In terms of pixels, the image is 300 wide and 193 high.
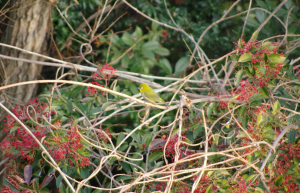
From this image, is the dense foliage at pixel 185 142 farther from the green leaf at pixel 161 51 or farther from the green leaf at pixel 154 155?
the green leaf at pixel 161 51

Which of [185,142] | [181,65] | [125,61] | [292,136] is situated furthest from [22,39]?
[292,136]

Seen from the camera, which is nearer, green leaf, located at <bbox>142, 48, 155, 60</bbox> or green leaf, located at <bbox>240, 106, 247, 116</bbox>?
green leaf, located at <bbox>240, 106, 247, 116</bbox>

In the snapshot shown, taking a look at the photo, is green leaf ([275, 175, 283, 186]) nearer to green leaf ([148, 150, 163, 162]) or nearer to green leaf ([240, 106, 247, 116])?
green leaf ([240, 106, 247, 116])

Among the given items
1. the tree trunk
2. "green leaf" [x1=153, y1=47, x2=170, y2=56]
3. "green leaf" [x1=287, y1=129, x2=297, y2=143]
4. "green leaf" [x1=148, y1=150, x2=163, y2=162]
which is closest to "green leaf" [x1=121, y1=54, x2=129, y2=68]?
"green leaf" [x1=153, y1=47, x2=170, y2=56]

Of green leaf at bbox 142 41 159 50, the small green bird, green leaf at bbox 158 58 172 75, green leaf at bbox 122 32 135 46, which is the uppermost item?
green leaf at bbox 122 32 135 46

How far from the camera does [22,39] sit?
7.34ft

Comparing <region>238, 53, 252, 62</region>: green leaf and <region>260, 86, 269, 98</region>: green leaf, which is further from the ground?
<region>238, 53, 252, 62</region>: green leaf

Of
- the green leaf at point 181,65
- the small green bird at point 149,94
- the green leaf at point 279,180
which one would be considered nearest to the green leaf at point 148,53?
the green leaf at point 181,65

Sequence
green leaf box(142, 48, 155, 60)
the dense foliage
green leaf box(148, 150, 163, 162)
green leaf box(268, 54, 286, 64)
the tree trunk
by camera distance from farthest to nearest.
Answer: green leaf box(142, 48, 155, 60), the tree trunk, green leaf box(148, 150, 163, 162), green leaf box(268, 54, 286, 64), the dense foliage

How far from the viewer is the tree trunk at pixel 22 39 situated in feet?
7.23

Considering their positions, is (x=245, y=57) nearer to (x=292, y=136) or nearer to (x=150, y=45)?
(x=292, y=136)

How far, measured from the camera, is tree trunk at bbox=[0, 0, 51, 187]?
7.23ft

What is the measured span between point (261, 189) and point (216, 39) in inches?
75.9

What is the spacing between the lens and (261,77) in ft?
5.27
